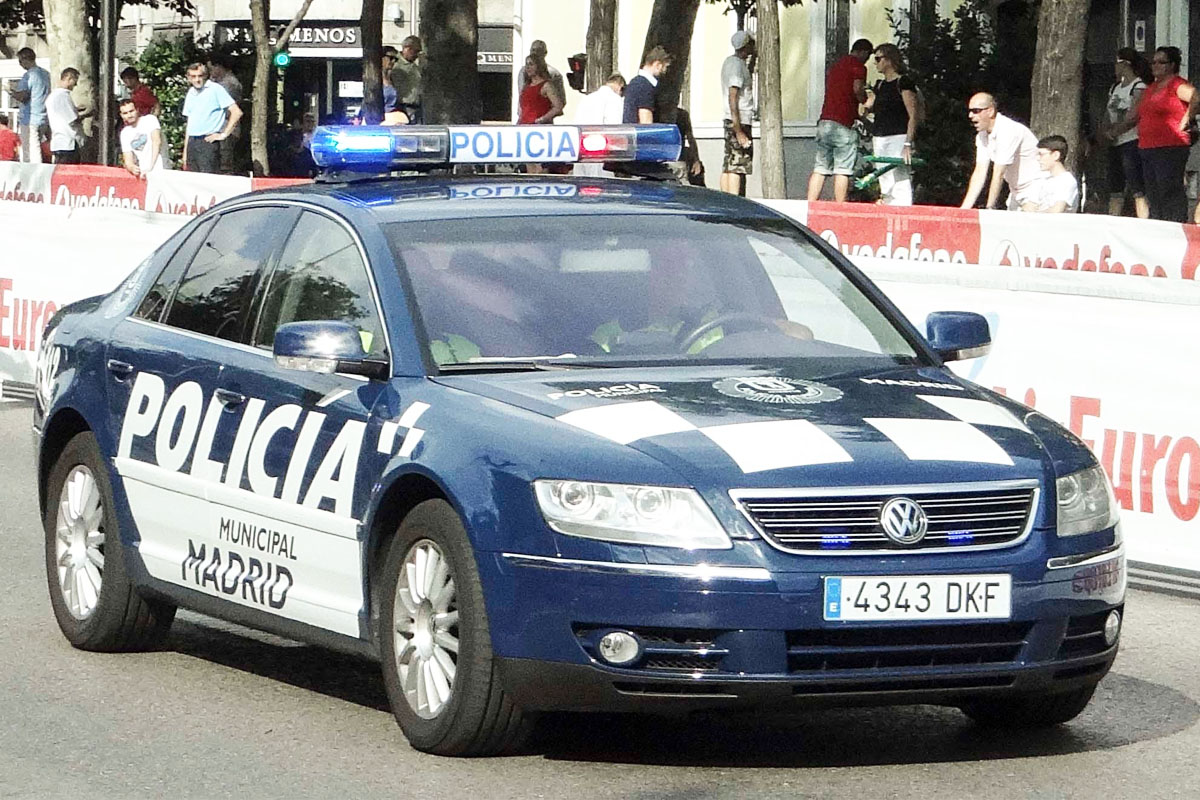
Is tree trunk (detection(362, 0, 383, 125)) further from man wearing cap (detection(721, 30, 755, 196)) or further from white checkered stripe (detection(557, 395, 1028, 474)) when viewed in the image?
white checkered stripe (detection(557, 395, 1028, 474))

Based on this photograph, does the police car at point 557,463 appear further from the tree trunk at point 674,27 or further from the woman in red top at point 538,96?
the tree trunk at point 674,27

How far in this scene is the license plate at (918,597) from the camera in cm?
606

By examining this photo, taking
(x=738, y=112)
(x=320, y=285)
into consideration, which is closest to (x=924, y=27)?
(x=738, y=112)

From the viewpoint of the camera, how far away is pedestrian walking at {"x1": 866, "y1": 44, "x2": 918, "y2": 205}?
2441 centimetres

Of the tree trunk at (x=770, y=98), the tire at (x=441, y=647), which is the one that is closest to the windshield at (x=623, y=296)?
the tire at (x=441, y=647)

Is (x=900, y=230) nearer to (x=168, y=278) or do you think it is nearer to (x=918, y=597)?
(x=168, y=278)

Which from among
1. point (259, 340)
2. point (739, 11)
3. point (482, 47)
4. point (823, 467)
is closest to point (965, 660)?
point (823, 467)

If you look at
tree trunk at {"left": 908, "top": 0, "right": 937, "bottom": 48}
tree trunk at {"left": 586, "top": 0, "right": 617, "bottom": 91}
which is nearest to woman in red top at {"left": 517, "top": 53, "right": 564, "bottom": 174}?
tree trunk at {"left": 586, "top": 0, "right": 617, "bottom": 91}

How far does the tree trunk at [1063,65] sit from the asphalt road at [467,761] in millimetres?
11891

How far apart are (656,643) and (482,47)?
164 ft

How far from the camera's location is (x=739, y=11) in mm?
33906

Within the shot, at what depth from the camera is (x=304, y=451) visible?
7121 millimetres

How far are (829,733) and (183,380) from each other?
2.22m

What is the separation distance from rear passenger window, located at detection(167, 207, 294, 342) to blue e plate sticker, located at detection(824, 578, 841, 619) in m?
2.42
